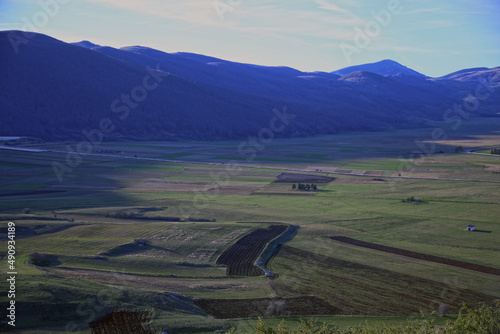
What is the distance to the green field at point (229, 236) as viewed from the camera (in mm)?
36969

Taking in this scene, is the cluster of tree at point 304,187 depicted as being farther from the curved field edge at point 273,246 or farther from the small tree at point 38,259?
the small tree at point 38,259

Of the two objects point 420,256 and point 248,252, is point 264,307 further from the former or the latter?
point 420,256

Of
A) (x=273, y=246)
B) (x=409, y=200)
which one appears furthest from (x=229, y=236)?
(x=409, y=200)

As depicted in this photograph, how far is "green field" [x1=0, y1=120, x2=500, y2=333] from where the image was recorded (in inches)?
1455

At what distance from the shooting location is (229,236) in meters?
59.0

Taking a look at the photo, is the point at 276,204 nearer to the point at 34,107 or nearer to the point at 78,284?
the point at 78,284

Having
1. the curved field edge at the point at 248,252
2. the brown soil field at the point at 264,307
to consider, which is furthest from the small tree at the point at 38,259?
A: the curved field edge at the point at 248,252

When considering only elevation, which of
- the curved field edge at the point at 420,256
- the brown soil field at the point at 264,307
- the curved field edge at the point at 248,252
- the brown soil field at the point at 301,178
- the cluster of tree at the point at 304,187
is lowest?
the brown soil field at the point at 264,307

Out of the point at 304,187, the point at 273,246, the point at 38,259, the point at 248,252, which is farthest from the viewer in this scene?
the point at 304,187

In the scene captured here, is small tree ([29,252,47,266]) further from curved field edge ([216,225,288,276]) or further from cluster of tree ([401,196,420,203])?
cluster of tree ([401,196,420,203])

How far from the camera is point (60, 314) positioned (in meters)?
33.5

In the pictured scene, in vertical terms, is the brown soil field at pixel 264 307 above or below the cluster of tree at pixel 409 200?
below

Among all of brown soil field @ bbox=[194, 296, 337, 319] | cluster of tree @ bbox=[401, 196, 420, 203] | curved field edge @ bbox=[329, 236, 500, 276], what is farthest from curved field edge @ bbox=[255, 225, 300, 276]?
cluster of tree @ bbox=[401, 196, 420, 203]

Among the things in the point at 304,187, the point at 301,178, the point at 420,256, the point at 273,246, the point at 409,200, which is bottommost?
the point at 273,246
